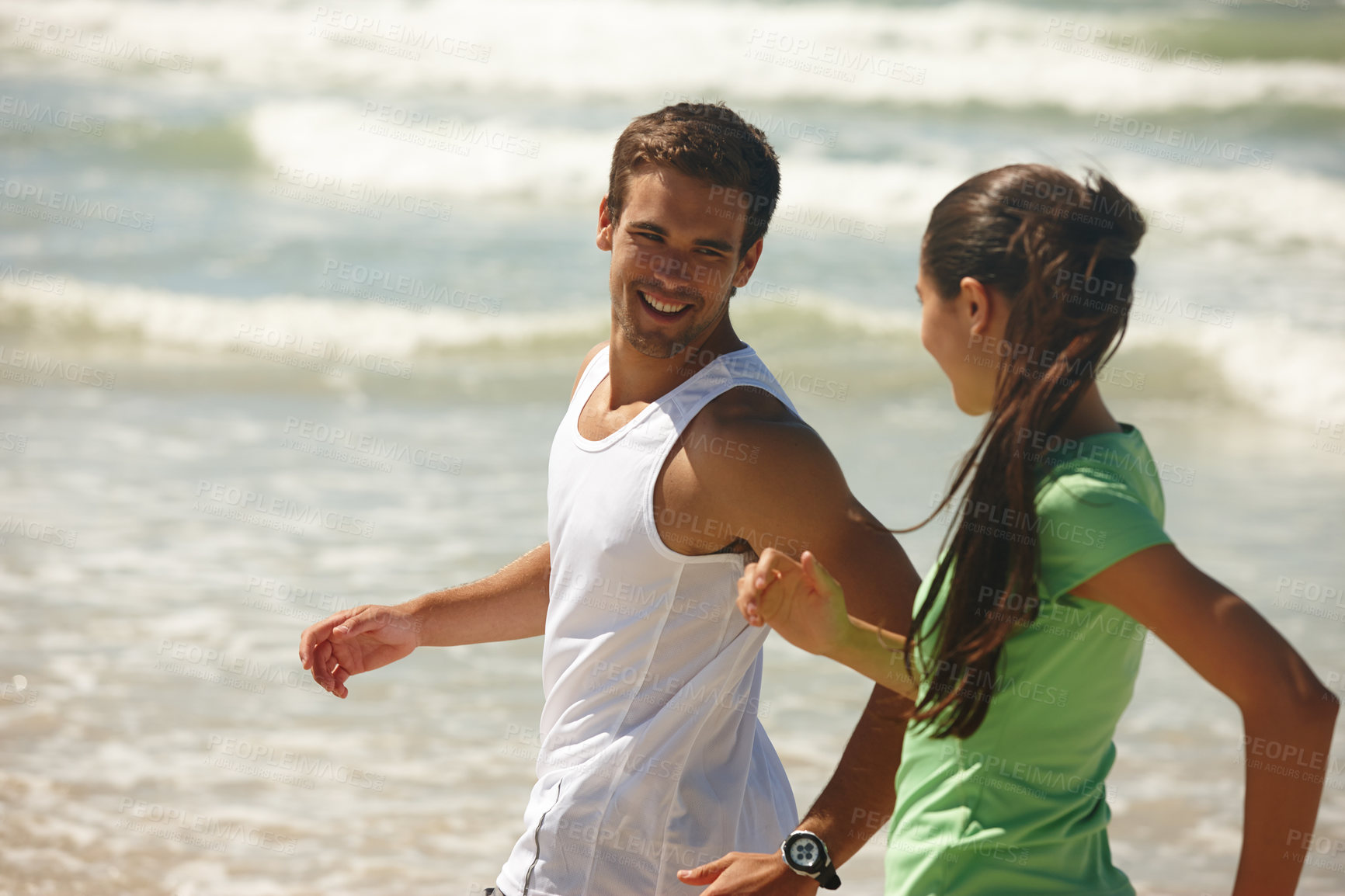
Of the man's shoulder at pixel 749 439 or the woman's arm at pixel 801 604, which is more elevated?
the man's shoulder at pixel 749 439

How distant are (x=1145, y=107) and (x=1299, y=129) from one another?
221cm

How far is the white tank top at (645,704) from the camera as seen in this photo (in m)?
2.24

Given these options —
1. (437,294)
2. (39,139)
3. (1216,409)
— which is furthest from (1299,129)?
(39,139)

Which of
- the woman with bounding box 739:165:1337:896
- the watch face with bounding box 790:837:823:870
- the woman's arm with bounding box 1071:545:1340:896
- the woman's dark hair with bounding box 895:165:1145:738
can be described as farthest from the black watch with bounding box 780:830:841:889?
the woman's arm with bounding box 1071:545:1340:896

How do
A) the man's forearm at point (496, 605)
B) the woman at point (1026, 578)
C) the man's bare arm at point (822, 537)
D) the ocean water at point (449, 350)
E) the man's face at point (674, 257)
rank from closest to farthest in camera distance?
1. the woman at point (1026, 578)
2. the man's bare arm at point (822, 537)
3. the man's face at point (674, 257)
4. the man's forearm at point (496, 605)
5. the ocean water at point (449, 350)

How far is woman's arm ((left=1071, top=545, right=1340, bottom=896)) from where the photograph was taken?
1.51 m

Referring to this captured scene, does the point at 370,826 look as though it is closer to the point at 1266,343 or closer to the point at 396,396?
the point at 396,396

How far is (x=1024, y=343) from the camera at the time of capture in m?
1.76

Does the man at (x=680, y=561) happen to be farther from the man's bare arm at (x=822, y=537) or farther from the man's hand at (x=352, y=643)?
the man's hand at (x=352, y=643)

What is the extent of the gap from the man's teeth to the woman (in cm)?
65

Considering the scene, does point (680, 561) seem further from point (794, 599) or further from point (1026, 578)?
point (1026, 578)

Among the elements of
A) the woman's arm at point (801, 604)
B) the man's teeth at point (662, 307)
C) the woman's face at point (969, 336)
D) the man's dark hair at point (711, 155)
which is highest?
the man's dark hair at point (711, 155)

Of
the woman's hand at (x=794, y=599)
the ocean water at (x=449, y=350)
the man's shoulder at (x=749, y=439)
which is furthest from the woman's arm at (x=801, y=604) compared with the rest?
the ocean water at (x=449, y=350)

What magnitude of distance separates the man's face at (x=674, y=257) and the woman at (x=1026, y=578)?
0.61m
